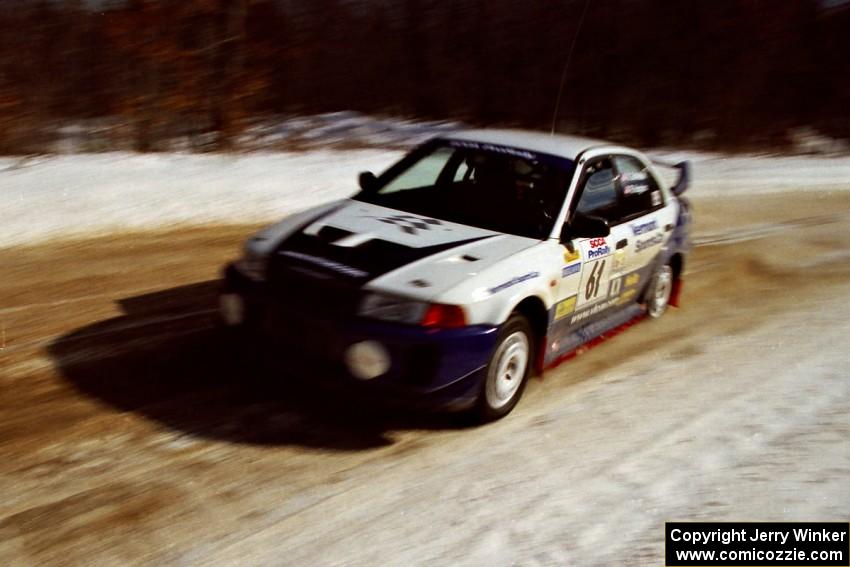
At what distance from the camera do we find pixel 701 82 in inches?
797

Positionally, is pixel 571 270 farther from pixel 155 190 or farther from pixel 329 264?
pixel 155 190

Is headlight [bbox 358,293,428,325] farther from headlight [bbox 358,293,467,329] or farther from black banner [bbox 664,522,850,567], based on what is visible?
black banner [bbox 664,522,850,567]

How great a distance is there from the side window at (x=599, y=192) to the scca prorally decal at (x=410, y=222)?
3.26 feet

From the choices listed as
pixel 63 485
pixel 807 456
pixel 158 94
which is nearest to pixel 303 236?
pixel 63 485

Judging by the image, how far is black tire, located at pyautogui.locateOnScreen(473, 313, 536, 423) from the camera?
513 cm

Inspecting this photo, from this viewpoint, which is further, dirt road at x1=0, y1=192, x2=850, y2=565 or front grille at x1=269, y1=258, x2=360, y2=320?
front grille at x1=269, y1=258, x2=360, y2=320

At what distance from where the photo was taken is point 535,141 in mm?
6469

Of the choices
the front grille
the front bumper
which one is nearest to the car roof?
the front bumper

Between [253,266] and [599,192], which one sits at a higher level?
[599,192]

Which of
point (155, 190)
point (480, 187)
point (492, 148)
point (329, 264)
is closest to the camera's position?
point (329, 264)

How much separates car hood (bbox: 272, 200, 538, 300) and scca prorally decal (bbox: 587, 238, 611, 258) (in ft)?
1.96

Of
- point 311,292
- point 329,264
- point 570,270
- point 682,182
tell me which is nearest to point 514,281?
point 570,270

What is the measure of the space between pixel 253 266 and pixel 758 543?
9.98ft

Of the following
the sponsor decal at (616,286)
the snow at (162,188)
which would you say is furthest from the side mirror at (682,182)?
the snow at (162,188)
